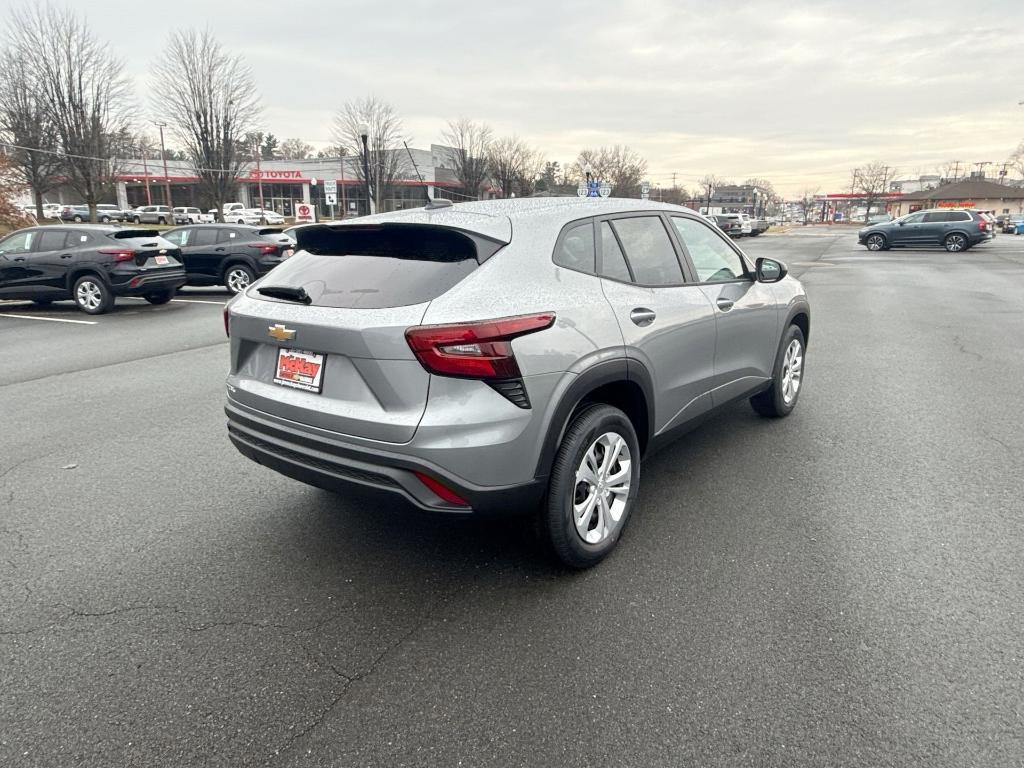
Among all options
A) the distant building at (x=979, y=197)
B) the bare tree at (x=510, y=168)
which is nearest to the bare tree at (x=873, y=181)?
the distant building at (x=979, y=197)

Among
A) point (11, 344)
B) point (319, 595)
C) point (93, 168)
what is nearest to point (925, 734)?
point (319, 595)

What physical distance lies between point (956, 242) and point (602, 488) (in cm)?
3109

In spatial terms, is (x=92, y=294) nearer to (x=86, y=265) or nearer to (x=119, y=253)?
(x=86, y=265)

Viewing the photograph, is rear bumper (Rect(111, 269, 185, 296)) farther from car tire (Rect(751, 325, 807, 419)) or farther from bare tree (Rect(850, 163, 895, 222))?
bare tree (Rect(850, 163, 895, 222))

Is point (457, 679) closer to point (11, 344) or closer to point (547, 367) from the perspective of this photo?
point (547, 367)

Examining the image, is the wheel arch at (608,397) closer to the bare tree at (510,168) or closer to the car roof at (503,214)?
the car roof at (503,214)

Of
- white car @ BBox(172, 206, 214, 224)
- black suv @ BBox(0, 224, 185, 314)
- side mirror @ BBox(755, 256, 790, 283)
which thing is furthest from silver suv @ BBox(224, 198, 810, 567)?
white car @ BBox(172, 206, 214, 224)

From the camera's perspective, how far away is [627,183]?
68.8 m

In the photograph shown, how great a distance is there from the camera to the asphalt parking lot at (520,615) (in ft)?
7.22

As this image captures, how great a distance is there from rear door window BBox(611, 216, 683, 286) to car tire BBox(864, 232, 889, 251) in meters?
Answer: 30.8

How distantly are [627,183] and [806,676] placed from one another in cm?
7046

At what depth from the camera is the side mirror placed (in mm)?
4723

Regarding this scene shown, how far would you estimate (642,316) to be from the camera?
11.2 ft

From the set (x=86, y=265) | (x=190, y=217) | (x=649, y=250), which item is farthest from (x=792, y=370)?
(x=190, y=217)
